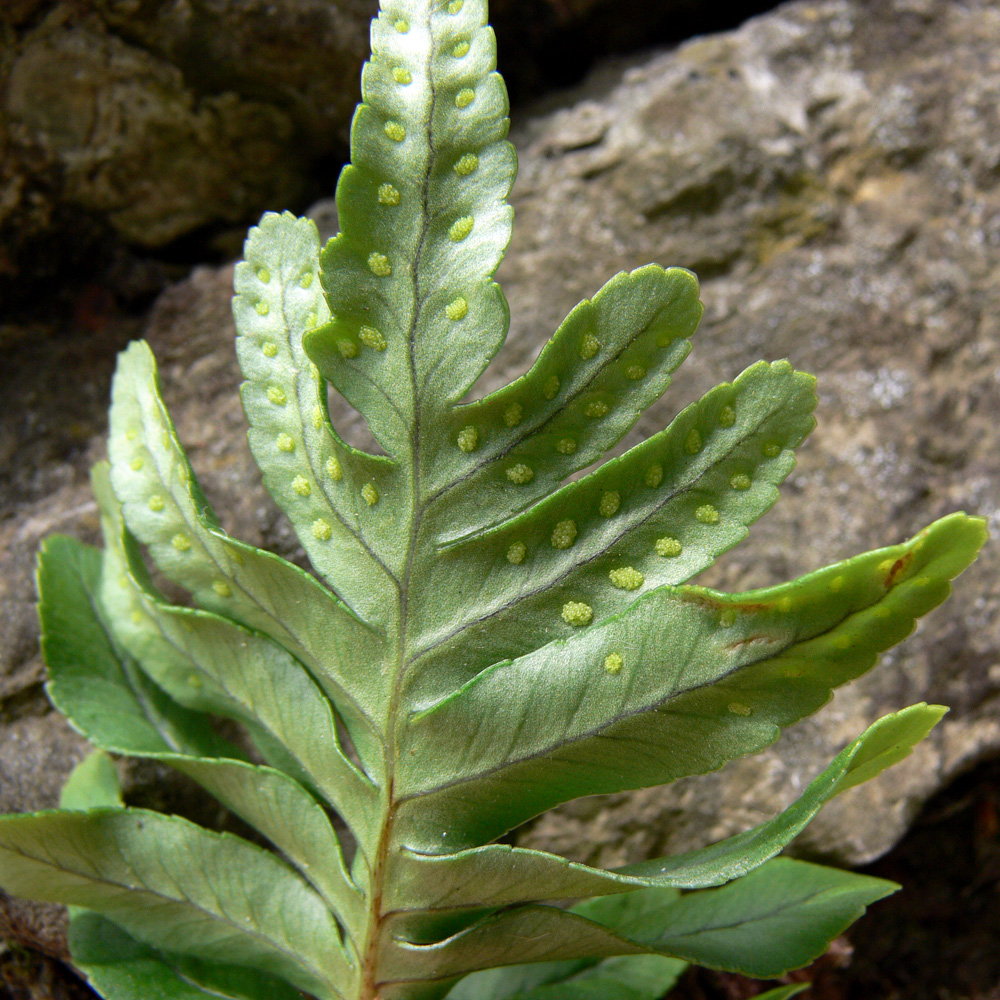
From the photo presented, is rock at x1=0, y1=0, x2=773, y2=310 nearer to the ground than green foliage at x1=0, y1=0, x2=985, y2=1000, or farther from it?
farther from it

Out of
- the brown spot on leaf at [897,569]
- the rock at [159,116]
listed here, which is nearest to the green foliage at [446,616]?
the brown spot on leaf at [897,569]

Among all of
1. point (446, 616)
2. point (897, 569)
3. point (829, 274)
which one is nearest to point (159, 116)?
point (446, 616)

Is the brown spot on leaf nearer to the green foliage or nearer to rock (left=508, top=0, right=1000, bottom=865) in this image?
the green foliage

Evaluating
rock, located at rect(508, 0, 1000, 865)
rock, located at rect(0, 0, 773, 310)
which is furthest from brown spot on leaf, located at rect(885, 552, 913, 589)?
rock, located at rect(0, 0, 773, 310)

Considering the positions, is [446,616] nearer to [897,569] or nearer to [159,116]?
[897,569]

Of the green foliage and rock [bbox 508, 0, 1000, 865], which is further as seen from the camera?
rock [bbox 508, 0, 1000, 865]

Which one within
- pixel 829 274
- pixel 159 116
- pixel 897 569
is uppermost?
pixel 159 116

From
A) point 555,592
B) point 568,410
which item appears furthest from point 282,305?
point 555,592
